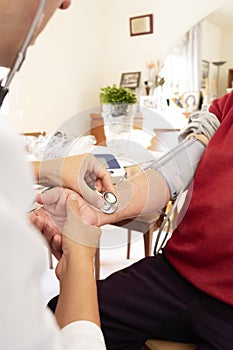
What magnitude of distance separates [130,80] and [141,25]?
1.68ft

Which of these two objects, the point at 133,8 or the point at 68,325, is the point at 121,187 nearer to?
the point at 68,325

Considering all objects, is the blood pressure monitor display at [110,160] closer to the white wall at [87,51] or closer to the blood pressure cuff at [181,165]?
the blood pressure cuff at [181,165]

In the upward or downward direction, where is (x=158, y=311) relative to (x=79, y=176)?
downward

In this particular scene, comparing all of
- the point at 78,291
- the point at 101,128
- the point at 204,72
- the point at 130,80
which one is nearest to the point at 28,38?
the point at 78,291

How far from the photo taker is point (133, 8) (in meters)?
3.62

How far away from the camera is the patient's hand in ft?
2.81

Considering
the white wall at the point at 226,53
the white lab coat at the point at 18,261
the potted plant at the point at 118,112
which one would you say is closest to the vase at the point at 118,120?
the potted plant at the point at 118,112

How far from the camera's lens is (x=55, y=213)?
893 millimetres

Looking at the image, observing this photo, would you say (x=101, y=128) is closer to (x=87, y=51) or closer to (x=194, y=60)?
(x=194, y=60)

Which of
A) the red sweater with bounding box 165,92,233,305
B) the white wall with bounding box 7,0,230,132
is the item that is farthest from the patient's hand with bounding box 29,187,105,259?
the white wall with bounding box 7,0,230,132

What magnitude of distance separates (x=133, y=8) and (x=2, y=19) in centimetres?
347

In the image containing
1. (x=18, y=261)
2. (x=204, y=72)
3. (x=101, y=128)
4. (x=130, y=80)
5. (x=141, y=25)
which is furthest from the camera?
(x=130, y=80)

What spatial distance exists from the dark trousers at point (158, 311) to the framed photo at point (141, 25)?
3005 millimetres

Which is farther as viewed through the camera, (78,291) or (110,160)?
(110,160)
